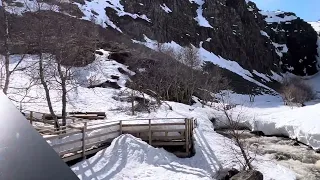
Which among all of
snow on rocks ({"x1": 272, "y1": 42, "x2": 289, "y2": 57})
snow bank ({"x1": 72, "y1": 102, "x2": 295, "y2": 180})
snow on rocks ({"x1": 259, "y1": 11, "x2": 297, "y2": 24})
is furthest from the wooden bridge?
snow on rocks ({"x1": 259, "y1": 11, "x2": 297, "y2": 24})

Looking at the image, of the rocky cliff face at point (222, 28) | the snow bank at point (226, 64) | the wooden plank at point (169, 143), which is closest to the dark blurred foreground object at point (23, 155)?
the wooden plank at point (169, 143)

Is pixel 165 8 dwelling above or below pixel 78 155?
above

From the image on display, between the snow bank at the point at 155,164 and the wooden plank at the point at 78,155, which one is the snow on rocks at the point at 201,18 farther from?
the wooden plank at the point at 78,155

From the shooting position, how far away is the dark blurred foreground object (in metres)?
2.03

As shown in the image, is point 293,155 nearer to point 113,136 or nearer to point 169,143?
point 169,143

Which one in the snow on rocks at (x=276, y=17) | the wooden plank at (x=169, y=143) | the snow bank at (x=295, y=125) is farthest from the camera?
the snow on rocks at (x=276, y=17)

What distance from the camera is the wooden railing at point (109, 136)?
10.5m

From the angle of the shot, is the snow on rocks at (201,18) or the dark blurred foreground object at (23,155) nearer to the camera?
the dark blurred foreground object at (23,155)

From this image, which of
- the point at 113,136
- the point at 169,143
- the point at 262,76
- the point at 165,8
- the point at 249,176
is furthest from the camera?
the point at 262,76

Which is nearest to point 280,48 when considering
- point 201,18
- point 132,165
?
point 201,18

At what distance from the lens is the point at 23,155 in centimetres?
210

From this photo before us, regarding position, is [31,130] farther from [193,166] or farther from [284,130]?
[284,130]

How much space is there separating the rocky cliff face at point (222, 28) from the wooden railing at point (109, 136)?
38149 mm

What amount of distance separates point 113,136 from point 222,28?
76709 millimetres
